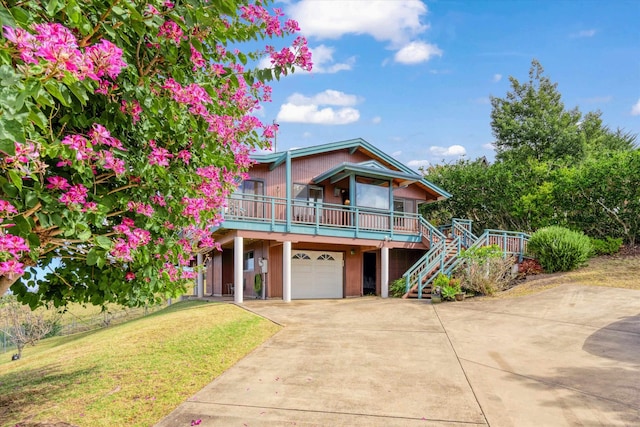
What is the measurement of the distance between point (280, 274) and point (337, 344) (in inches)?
338

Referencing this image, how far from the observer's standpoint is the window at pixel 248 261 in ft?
58.5

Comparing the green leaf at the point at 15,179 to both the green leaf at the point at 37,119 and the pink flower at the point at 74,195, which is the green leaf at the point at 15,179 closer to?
the green leaf at the point at 37,119

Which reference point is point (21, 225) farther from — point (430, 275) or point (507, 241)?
point (507, 241)

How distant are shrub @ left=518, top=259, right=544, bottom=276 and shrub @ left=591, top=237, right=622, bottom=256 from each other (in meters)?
2.47

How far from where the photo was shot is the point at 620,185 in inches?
656

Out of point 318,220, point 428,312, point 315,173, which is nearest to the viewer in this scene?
point 428,312

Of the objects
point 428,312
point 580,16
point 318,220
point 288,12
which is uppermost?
point 580,16

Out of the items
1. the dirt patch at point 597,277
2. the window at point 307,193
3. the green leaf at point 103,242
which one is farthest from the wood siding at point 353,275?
the green leaf at point 103,242

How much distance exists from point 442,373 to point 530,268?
12607 millimetres

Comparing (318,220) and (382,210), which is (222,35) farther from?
(382,210)

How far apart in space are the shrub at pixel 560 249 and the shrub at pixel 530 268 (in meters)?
0.20

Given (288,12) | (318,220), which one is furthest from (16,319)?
(288,12)

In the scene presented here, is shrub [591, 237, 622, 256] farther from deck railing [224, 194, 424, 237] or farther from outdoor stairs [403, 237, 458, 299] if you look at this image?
deck railing [224, 194, 424, 237]

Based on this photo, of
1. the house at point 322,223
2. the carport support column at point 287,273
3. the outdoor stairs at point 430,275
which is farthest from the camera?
the outdoor stairs at point 430,275
